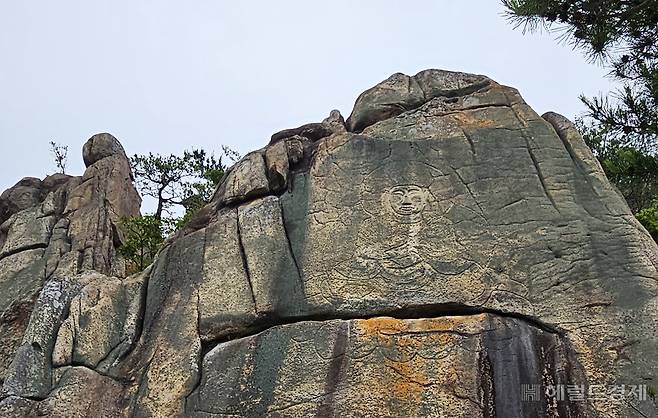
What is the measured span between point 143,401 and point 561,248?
4.70m

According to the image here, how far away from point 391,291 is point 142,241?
9819 mm

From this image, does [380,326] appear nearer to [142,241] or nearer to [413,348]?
[413,348]

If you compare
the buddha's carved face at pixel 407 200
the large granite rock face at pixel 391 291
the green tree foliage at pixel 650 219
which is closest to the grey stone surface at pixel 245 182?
the large granite rock face at pixel 391 291

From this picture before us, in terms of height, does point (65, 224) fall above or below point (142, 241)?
above

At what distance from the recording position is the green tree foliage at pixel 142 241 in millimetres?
17250

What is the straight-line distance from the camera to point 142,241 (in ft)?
56.5

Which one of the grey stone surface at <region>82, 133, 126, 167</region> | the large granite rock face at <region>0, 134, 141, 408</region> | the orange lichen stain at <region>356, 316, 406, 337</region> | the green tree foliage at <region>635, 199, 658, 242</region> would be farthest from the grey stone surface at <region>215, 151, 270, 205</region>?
the grey stone surface at <region>82, 133, 126, 167</region>

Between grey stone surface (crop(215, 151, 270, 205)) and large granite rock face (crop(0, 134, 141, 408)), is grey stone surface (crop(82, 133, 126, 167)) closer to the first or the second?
large granite rock face (crop(0, 134, 141, 408))

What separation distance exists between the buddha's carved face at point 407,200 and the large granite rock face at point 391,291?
0.07 ft

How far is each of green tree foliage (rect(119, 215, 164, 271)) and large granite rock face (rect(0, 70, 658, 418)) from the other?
7276 millimetres

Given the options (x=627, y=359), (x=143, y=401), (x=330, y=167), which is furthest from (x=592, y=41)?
(x=143, y=401)

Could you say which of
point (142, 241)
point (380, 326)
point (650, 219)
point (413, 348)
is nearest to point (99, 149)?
point (142, 241)

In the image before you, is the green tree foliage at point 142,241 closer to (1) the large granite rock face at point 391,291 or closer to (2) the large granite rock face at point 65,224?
(2) the large granite rock face at point 65,224

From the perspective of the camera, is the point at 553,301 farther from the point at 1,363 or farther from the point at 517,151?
the point at 1,363
